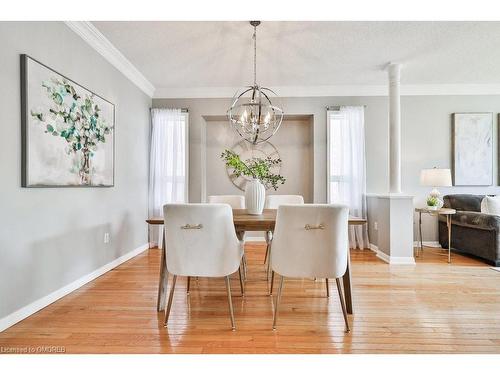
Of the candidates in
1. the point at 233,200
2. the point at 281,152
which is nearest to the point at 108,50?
the point at 233,200

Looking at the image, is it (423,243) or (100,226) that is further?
(423,243)

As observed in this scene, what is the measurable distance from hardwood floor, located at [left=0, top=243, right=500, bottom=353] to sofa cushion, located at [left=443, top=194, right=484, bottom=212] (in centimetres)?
130

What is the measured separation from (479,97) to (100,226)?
555 centimetres

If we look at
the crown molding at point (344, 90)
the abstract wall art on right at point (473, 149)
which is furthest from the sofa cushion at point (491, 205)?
the crown molding at point (344, 90)

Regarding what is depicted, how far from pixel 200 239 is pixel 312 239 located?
0.71 metres

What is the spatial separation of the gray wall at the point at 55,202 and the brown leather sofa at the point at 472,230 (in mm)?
4325

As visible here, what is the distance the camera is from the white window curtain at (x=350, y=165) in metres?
4.46

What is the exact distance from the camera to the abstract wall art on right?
4488mm

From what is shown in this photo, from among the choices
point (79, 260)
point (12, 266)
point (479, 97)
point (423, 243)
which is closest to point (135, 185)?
point (79, 260)

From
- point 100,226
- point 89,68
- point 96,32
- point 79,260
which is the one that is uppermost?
point 96,32

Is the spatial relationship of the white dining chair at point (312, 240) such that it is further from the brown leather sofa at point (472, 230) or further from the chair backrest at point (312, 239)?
the brown leather sofa at point (472, 230)

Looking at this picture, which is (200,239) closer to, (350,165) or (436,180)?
(350,165)
